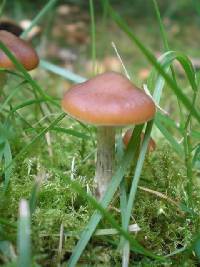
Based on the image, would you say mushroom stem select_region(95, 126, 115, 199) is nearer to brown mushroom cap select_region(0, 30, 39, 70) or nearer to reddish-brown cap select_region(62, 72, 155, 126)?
reddish-brown cap select_region(62, 72, 155, 126)

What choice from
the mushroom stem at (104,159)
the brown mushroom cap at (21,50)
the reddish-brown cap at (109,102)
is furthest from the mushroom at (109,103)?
the brown mushroom cap at (21,50)

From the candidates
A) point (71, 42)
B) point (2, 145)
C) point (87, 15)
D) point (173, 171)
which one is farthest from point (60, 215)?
point (87, 15)

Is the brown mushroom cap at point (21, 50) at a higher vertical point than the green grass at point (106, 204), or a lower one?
higher

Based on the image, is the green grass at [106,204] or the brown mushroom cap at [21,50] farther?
the brown mushroom cap at [21,50]

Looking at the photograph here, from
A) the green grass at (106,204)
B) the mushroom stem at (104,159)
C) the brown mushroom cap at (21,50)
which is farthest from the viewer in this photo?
the brown mushroom cap at (21,50)

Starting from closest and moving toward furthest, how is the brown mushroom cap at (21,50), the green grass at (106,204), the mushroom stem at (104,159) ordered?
the green grass at (106,204)
the mushroom stem at (104,159)
the brown mushroom cap at (21,50)

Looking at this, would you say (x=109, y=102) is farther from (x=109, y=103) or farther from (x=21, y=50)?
(x=21, y=50)

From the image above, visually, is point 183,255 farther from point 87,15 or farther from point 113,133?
point 87,15

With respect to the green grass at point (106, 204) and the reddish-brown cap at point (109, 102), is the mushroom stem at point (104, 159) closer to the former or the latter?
the green grass at point (106, 204)
